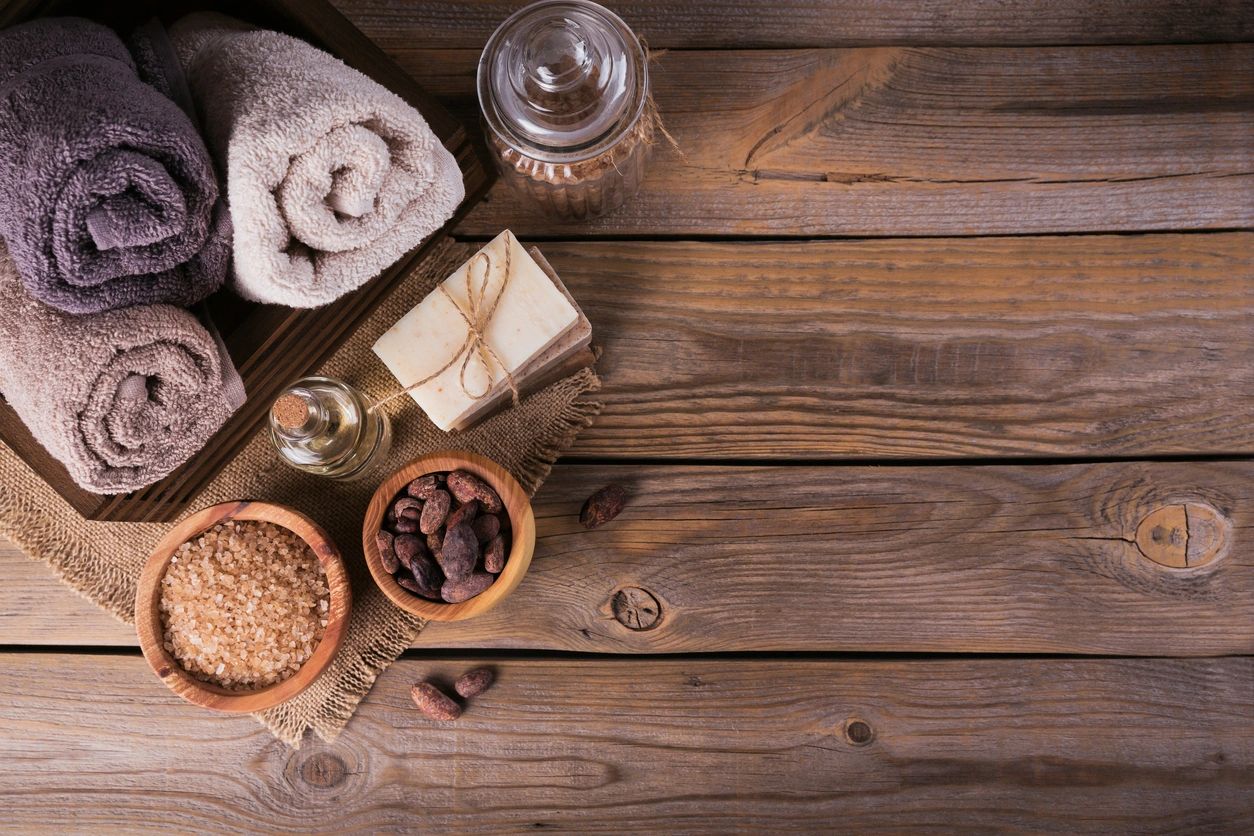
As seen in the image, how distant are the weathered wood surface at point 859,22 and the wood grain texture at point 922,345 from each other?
0.65 feet

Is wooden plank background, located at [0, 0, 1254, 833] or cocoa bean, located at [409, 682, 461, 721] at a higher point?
wooden plank background, located at [0, 0, 1254, 833]

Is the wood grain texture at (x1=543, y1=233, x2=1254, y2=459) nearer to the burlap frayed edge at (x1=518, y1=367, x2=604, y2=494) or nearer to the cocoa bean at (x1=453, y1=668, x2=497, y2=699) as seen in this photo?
the burlap frayed edge at (x1=518, y1=367, x2=604, y2=494)

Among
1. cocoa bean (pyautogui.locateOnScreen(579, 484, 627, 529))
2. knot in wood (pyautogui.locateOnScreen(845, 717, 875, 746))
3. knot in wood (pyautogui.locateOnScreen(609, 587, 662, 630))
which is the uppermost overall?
cocoa bean (pyautogui.locateOnScreen(579, 484, 627, 529))

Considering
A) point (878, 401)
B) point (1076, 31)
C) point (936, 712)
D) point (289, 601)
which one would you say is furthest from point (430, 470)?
point (1076, 31)

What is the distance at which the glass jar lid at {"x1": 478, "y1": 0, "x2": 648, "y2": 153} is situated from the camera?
72cm

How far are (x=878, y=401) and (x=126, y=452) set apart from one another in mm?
639

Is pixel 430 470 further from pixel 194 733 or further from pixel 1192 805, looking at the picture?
pixel 1192 805

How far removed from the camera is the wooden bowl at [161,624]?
2.46 feet

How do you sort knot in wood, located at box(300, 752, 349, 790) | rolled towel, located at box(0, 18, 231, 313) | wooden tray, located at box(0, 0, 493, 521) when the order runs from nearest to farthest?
rolled towel, located at box(0, 18, 231, 313) → wooden tray, located at box(0, 0, 493, 521) → knot in wood, located at box(300, 752, 349, 790)

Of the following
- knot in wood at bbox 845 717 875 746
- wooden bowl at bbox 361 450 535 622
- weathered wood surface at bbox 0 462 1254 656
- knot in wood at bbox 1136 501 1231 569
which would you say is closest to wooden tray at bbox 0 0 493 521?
wooden bowl at bbox 361 450 535 622

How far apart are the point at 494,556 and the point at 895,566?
0.39 meters

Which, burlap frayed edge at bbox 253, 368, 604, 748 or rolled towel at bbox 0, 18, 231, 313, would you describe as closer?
rolled towel at bbox 0, 18, 231, 313

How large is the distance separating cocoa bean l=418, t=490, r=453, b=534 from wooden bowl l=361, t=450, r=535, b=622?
0.07 ft

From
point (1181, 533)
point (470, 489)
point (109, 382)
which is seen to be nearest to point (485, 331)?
point (470, 489)
